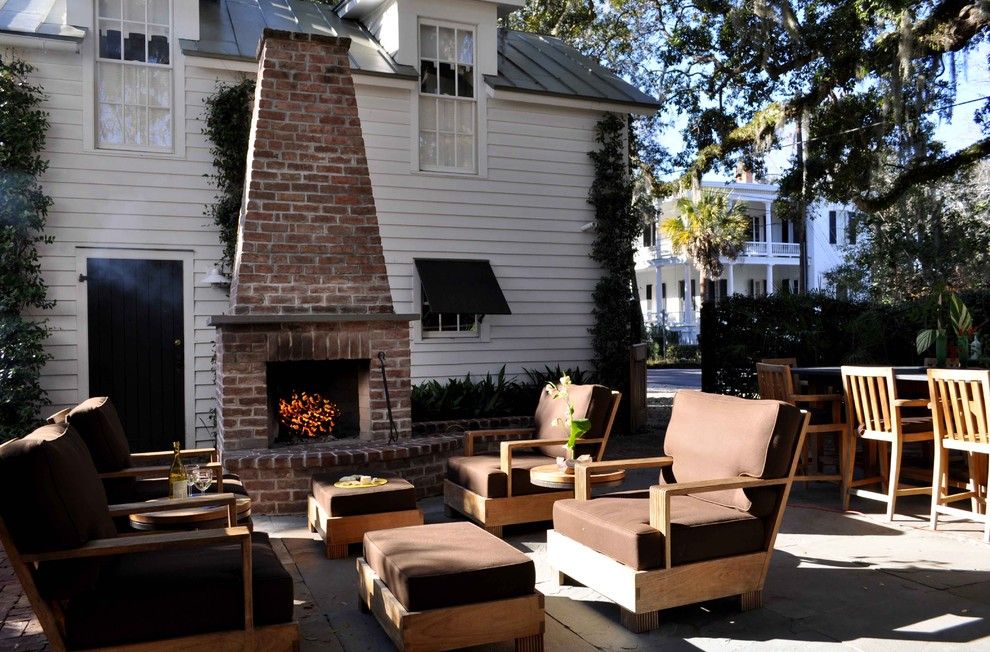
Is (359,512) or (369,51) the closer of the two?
(359,512)

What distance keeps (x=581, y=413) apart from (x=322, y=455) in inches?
80.6

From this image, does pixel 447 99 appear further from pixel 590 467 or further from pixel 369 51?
pixel 590 467

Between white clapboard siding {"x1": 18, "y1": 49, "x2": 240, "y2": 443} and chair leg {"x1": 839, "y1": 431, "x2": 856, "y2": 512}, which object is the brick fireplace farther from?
chair leg {"x1": 839, "y1": 431, "x2": 856, "y2": 512}

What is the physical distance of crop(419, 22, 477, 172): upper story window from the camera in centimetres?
982

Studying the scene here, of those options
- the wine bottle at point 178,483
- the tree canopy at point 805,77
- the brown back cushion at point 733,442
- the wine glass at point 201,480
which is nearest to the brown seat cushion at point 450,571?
the wine glass at point 201,480

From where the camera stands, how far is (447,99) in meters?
9.89

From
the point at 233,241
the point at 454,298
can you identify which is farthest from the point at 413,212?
the point at 233,241

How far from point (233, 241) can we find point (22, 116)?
2.27 metres

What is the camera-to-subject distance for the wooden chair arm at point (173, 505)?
371 centimetres

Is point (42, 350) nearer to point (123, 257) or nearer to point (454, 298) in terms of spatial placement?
point (123, 257)

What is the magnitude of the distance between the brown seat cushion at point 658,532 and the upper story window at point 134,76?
6675 mm

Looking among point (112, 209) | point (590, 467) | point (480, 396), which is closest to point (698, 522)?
point (590, 467)

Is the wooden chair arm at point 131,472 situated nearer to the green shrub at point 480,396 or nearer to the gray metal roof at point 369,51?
the green shrub at point 480,396

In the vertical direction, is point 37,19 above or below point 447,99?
above
